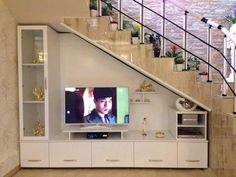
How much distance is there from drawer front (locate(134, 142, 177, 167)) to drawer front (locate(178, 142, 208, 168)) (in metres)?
0.08

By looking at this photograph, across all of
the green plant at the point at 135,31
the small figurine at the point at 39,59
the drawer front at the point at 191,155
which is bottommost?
the drawer front at the point at 191,155

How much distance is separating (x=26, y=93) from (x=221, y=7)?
3.43 meters

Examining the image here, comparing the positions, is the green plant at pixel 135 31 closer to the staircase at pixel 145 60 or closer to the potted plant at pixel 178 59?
the staircase at pixel 145 60

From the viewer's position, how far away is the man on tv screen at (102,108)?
4.36 meters

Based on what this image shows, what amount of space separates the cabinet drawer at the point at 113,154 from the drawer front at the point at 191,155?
0.67 metres

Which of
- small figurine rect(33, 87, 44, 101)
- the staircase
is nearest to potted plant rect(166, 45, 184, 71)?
the staircase

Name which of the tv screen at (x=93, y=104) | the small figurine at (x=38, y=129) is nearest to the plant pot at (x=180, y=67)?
the tv screen at (x=93, y=104)

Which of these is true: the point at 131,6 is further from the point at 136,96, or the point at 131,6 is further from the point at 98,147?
the point at 98,147

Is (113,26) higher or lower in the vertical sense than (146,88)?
higher

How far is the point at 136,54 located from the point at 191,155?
1543mm

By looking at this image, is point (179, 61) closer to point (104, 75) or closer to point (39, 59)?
point (104, 75)

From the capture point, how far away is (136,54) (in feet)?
12.8

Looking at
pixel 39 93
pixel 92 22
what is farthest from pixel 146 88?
pixel 39 93

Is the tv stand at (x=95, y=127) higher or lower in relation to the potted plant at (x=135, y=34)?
lower
